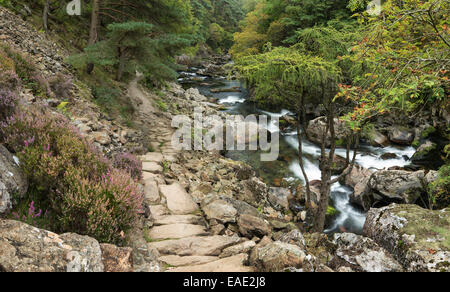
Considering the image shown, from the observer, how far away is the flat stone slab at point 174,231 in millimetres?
4324

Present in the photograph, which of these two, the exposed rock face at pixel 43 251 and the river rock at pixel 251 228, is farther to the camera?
the river rock at pixel 251 228

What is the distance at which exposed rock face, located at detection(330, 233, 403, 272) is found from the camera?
3240mm

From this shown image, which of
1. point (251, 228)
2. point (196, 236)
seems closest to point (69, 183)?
point (196, 236)

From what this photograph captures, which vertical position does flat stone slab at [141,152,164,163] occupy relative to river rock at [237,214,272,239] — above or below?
above

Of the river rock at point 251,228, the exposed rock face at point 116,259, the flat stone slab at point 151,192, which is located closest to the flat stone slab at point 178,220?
the flat stone slab at point 151,192

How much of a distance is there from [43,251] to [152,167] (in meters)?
4.90

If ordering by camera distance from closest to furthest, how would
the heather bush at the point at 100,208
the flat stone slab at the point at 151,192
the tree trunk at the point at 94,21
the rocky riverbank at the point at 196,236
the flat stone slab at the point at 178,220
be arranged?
1. the rocky riverbank at the point at 196,236
2. the heather bush at the point at 100,208
3. the flat stone slab at the point at 178,220
4. the flat stone slab at the point at 151,192
5. the tree trunk at the point at 94,21

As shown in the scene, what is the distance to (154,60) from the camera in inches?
380

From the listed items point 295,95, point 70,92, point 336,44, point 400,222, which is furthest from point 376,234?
point 70,92

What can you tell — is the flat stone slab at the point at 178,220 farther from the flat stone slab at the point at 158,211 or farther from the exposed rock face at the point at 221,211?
the exposed rock face at the point at 221,211

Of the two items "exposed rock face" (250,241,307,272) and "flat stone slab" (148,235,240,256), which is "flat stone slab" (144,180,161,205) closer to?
"flat stone slab" (148,235,240,256)

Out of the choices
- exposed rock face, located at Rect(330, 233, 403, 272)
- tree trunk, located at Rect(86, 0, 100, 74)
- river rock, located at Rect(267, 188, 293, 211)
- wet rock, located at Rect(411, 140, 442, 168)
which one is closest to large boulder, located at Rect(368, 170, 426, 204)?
river rock, located at Rect(267, 188, 293, 211)

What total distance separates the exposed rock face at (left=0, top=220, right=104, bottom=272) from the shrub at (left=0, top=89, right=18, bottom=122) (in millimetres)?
2833

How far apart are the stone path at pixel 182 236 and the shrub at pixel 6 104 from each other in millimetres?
3067
